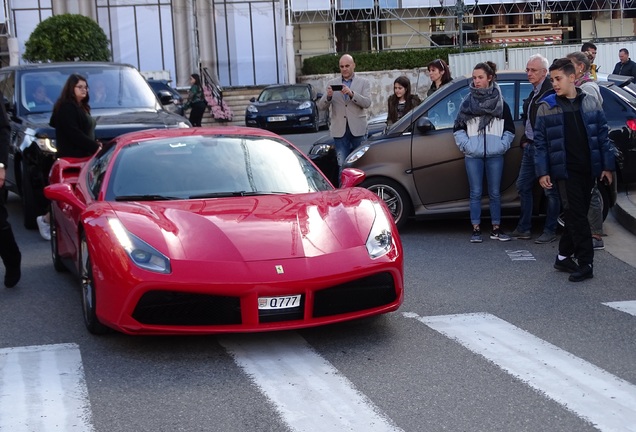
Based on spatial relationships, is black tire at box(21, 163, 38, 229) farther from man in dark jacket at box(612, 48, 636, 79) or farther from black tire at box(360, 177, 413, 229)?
man in dark jacket at box(612, 48, 636, 79)

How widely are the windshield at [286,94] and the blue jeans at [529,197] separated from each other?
22.4 metres

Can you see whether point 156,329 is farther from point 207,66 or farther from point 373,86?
point 207,66

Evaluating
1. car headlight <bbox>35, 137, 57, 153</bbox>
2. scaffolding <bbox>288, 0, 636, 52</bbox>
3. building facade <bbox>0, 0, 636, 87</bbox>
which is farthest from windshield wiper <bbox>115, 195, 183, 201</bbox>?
scaffolding <bbox>288, 0, 636, 52</bbox>

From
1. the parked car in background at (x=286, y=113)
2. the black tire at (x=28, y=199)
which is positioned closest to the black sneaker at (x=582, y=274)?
the black tire at (x=28, y=199)

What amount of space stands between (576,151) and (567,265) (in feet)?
3.37

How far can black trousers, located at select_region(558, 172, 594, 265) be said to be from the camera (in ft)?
27.8

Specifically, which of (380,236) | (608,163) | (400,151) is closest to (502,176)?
(400,151)

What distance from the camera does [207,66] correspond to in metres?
41.1

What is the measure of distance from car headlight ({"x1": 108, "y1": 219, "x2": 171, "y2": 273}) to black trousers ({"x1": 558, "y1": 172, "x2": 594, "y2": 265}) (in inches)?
148

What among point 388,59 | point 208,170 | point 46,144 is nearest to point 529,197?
point 208,170

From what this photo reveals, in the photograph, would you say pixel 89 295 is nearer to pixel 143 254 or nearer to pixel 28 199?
pixel 143 254

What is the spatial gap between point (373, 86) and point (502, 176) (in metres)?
27.3

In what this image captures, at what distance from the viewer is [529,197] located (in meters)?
10.6

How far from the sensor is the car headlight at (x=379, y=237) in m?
6.58
